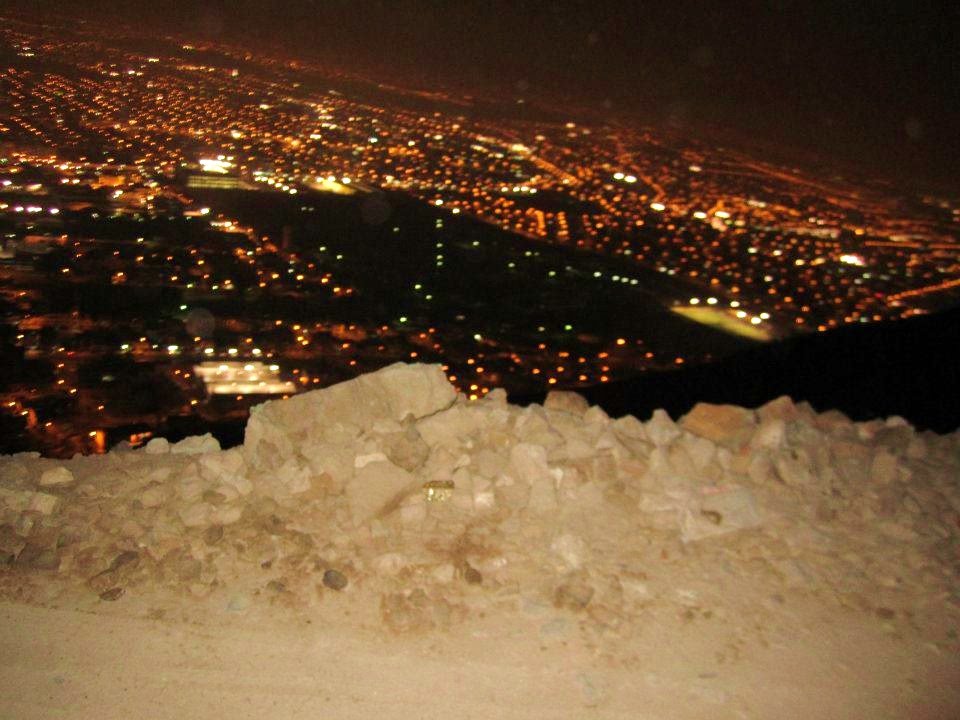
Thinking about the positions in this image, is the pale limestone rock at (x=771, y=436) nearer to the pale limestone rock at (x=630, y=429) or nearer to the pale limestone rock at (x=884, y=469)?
the pale limestone rock at (x=884, y=469)

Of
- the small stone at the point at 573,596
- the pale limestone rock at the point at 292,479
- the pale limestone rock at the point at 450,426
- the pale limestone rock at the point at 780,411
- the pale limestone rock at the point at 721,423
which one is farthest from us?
the pale limestone rock at the point at 780,411

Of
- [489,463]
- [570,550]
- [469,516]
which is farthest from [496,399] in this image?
[570,550]

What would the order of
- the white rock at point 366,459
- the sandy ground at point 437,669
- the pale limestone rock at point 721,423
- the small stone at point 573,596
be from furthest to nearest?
the pale limestone rock at point 721,423, the white rock at point 366,459, the small stone at point 573,596, the sandy ground at point 437,669

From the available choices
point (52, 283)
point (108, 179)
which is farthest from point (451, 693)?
point (108, 179)

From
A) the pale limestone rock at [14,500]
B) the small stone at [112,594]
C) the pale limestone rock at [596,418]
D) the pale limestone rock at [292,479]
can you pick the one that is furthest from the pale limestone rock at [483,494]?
the pale limestone rock at [14,500]

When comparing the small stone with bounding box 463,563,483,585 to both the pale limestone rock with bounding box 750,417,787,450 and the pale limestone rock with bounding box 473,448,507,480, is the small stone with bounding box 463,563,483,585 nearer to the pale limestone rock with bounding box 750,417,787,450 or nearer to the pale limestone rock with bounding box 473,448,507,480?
the pale limestone rock with bounding box 473,448,507,480

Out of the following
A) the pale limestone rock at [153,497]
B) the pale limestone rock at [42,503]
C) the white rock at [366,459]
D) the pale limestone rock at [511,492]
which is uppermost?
the white rock at [366,459]
